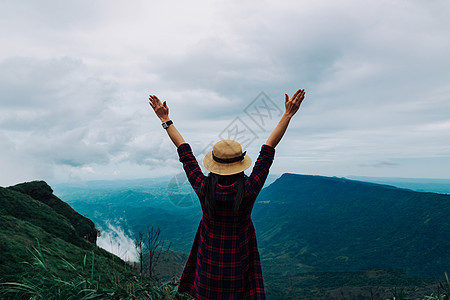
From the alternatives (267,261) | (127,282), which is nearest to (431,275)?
(267,261)

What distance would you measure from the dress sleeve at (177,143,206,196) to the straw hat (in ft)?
0.60

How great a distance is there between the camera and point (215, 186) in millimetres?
3232

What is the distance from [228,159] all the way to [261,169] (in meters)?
0.47

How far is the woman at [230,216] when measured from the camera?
3.27 meters

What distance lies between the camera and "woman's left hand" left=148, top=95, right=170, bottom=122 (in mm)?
4172

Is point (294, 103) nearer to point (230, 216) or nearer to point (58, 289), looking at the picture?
point (230, 216)

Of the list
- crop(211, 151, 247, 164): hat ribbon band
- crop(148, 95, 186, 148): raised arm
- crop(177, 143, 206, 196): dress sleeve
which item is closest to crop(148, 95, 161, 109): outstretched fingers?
crop(148, 95, 186, 148): raised arm

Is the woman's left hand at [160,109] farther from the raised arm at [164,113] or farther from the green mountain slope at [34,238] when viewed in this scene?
the green mountain slope at [34,238]

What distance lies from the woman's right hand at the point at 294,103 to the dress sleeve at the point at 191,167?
150 centimetres

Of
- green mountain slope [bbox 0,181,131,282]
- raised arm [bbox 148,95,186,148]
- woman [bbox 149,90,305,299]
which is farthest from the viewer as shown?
green mountain slope [bbox 0,181,131,282]

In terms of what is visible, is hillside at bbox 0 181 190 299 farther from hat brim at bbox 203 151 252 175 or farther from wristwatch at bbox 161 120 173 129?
hat brim at bbox 203 151 252 175

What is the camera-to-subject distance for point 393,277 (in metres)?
122

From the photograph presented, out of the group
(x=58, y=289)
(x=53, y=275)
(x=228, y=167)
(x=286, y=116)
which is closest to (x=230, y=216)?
(x=228, y=167)

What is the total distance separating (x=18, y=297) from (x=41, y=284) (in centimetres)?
35
